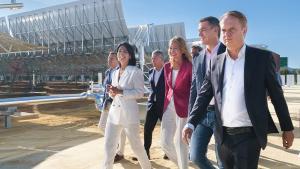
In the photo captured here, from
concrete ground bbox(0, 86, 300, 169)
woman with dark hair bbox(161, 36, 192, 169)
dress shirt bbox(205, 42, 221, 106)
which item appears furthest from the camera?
concrete ground bbox(0, 86, 300, 169)

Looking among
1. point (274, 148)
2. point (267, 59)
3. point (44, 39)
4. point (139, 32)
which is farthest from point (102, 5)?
point (267, 59)

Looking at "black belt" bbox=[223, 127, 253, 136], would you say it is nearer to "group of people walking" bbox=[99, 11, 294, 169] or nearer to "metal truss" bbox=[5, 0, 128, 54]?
"group of people walking" bbox=[99, 11, 294, 169]

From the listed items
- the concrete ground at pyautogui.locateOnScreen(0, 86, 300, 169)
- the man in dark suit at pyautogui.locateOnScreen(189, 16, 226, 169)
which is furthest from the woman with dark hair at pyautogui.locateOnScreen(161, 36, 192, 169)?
the concrete ground at pyautogui.locateOnScreen(0, 86, 300, 169)

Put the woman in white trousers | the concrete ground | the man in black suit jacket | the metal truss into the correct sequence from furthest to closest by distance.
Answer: the metal truss → the woman in white trousers → the concrete ground → the man in black suit jacket

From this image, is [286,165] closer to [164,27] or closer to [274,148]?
[274,148]

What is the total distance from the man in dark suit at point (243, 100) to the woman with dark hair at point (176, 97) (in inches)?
Result: 55.3

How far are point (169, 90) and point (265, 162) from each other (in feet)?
6.42

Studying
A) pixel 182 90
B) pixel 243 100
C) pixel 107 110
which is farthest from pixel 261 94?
pixel 107 110

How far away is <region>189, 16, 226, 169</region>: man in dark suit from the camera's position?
323 centimetres

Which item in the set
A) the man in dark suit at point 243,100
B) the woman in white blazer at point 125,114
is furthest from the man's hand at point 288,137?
the woman in white blazer at point 125,114

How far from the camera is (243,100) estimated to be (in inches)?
95.0

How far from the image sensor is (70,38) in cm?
5425

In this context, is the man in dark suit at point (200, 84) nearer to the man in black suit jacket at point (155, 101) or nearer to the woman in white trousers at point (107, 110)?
the man in black suit jacket at point (155, 101)

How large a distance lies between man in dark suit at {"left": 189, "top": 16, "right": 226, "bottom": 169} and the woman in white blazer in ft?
3.08
